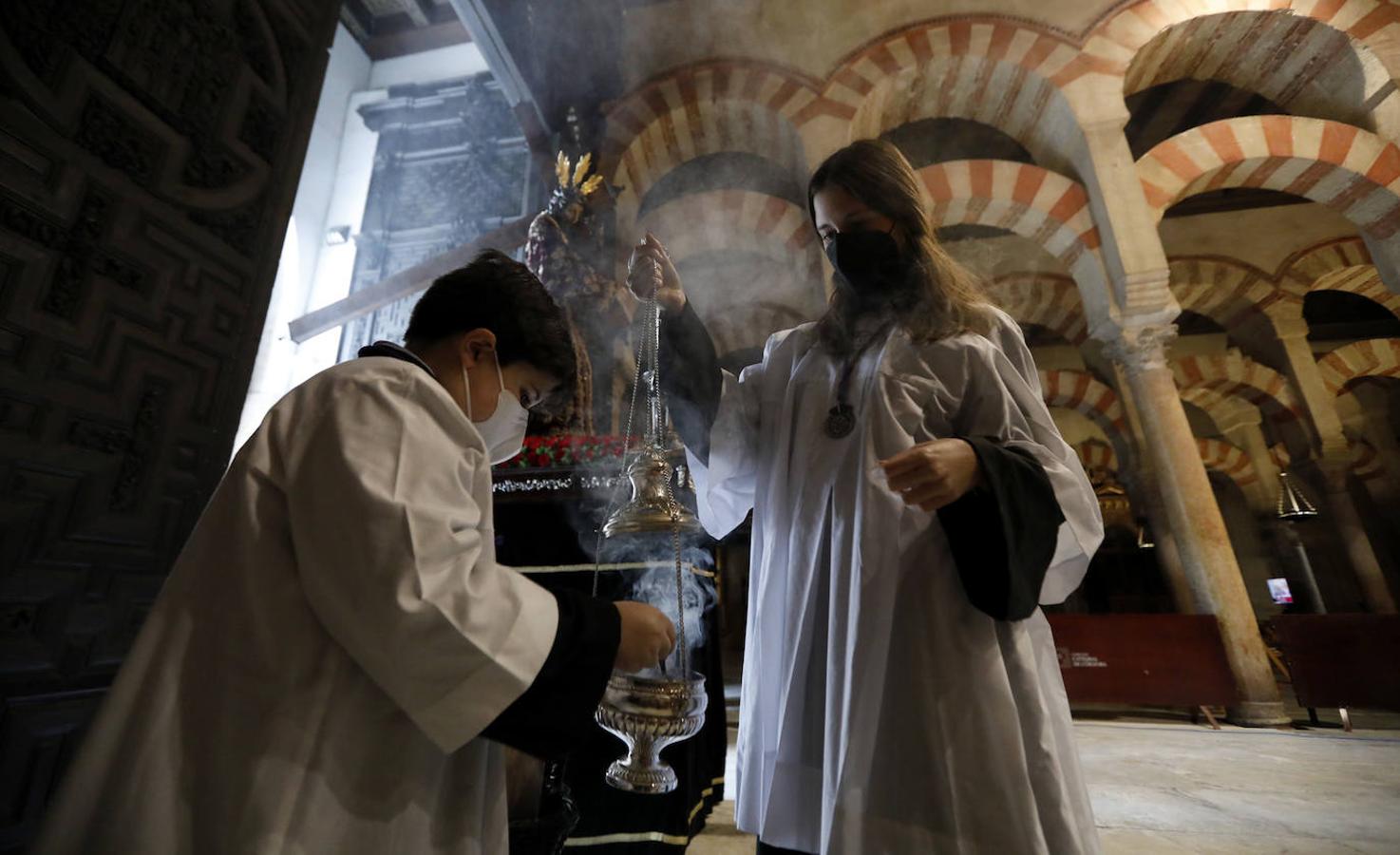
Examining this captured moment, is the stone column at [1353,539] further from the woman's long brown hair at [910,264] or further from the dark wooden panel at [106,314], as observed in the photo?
the dark wooden panel at [106,314]

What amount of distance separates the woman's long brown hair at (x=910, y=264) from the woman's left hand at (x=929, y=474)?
37 centimetres

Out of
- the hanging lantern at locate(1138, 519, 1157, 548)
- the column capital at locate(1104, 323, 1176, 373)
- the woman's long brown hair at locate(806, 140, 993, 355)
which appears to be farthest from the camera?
the hanging lantern at locate(1138, 519, 1157, 548)

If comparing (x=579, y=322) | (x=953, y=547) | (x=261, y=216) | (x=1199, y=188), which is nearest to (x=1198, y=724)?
Answer: (x=1199, y=188)

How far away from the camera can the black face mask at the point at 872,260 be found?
121 cm

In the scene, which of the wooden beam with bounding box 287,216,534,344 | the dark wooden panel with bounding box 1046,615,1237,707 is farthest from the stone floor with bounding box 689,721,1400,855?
the wooden beam with bounding box 287,216,534,344

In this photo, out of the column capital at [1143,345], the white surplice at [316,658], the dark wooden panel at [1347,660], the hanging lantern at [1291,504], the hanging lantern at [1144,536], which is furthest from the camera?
the hanging lantern at [1144,536]

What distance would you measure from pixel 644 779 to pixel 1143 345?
224 inches

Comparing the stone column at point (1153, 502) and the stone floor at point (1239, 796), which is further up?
the stone column at point (1153, 502)

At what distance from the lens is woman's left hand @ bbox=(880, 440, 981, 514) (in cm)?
84

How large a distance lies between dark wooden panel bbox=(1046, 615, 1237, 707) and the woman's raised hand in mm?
4325

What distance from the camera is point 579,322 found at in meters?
4.25

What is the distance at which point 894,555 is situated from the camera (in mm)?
962

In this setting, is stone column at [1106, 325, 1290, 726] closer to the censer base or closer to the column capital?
the column capital

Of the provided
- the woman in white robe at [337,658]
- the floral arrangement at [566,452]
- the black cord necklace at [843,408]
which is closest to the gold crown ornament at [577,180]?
the floral arrangement at [566,452]
